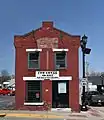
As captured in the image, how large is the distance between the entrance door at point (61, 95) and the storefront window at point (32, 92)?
45.9 inches

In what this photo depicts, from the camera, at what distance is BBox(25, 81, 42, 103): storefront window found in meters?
32.2

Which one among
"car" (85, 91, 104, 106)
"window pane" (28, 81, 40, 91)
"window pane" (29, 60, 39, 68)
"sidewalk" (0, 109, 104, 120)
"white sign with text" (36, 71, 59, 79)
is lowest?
"sidewalk" (0, 109, 104, 120)

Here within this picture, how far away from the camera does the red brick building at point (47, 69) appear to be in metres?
32.2

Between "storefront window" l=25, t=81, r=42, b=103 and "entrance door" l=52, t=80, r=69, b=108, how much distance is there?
1.17 metres

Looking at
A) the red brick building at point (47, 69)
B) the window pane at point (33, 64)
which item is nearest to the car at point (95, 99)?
the red brick building at point (47, 69)

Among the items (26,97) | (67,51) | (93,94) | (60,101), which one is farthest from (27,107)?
(93,94)

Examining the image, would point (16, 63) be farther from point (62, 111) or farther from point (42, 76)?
point (62, 111)

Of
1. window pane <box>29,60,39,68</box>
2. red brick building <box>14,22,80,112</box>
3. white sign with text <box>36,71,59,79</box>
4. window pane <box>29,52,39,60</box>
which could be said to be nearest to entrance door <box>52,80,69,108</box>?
red brick building <box>14,22,80,112</box>

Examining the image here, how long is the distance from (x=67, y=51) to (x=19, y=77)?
454 centimetres

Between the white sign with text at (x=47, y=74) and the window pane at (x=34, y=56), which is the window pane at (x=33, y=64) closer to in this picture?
the window pane at (x=34, y=56)

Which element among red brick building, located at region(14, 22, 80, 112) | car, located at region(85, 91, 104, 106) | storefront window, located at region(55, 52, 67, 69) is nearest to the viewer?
red brick building, located at region(14, 22, 80, 112)

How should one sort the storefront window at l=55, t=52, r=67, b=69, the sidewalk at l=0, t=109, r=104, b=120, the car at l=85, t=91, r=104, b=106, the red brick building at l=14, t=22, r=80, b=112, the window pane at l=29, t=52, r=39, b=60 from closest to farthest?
the sidewalk at l=0, t=109, r=104, b=120
the red brick building at l=14, t=22, r=80, b=112
the storefront window at l=55, t=52, r=67, b=69
the window pane at l=29, t=52, r=39, b=60
the car at l=85, t=91, r=104, b=106

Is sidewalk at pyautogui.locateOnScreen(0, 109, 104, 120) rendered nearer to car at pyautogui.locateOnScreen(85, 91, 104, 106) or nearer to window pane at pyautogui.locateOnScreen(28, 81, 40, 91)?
window pane at pyautogui.locateOnScreen(28, 81, 40, 91)

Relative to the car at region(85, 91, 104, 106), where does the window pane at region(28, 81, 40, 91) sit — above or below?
above
